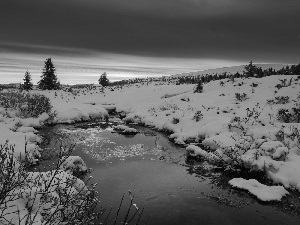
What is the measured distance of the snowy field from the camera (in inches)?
175

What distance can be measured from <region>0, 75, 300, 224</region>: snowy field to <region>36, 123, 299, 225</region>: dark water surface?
2.34 feet

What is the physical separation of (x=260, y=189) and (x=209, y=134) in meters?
6.01

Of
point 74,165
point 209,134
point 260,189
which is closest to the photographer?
point 260,189

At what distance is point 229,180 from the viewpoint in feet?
30.1

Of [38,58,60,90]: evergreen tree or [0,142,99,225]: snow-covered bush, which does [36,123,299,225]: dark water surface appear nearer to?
[0,142,99,225]: snow-covered bush

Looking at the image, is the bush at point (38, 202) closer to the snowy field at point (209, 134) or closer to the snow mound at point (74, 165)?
the snowy field at point (209, 134)

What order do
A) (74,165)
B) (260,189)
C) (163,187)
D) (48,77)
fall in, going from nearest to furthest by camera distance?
(260,189)
(163,187)
(74,165)
(48,77)

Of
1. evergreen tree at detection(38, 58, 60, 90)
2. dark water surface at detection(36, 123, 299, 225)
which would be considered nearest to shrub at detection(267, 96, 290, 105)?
dark water surface at detection(36, 123, 299, 225)

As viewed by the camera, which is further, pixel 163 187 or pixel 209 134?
pixel 209 134

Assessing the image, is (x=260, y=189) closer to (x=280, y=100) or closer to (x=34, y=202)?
(x=34, y=202)

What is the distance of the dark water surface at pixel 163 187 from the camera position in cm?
686

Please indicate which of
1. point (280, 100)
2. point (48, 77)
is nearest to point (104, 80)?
point (48, 77)

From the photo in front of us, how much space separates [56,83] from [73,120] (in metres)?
28.2

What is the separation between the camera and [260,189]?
8.23m
